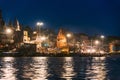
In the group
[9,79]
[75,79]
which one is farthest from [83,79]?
[9,79]

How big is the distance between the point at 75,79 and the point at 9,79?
8739 mm

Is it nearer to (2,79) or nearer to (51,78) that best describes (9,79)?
(2,79)

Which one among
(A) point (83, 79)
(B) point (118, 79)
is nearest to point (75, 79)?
(A) point (83, 79)

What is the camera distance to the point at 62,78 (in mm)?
61406

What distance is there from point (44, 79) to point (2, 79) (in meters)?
5.53

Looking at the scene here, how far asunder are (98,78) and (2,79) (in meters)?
12.9

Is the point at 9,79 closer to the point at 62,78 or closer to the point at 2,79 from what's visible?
the point at 2,79

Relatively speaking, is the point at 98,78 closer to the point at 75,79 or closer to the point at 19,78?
the point at 75,79

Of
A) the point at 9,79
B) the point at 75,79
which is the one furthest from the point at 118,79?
the point at 9,79

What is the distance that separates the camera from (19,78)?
6091cm

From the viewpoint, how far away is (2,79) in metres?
59.0

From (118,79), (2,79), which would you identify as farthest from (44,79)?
(118,79)

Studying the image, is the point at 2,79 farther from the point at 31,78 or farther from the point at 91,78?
the point at 91,78

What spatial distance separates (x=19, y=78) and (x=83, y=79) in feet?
28.5
